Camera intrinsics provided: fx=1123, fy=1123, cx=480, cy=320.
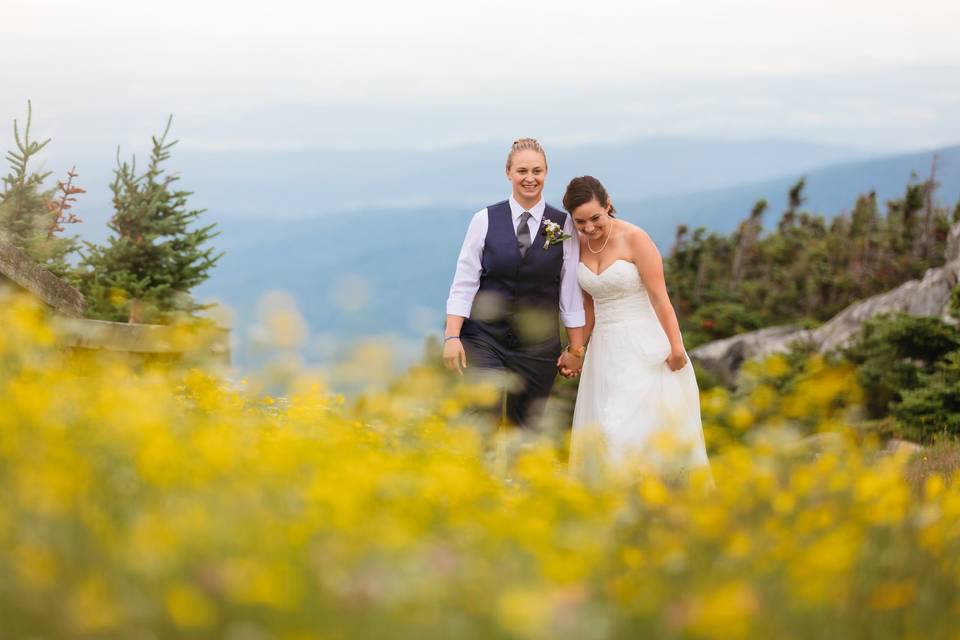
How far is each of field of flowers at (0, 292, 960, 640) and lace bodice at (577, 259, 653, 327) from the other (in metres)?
2.15

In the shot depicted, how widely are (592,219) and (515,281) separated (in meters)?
0.64

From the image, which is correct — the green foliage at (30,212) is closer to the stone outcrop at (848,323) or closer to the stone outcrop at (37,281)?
the stone outcrop at (37,281)

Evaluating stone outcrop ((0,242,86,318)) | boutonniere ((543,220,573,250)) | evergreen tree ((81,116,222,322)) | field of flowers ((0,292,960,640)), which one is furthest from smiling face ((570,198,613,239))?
evergreen tree ((81,116,222,322))

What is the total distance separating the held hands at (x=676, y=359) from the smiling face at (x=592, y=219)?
33.9 inches

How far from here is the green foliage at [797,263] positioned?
103 feet

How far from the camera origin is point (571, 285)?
735cm

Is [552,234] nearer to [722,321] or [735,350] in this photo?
[735,350]

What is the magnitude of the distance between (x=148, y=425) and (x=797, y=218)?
3986 cm

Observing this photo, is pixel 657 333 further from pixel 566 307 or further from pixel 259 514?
pixel 259 514

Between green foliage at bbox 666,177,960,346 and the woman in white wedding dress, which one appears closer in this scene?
the woman in white wedding dress

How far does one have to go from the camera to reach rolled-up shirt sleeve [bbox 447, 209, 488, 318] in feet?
23.6

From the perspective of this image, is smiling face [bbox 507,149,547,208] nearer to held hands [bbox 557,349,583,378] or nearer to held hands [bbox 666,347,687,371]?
held hands [bbox 557,349,583,378]

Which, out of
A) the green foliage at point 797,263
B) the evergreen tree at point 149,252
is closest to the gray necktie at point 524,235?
the evergreen tree at point 149,252

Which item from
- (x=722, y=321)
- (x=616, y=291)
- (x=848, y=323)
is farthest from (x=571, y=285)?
(x=722, y=321)
